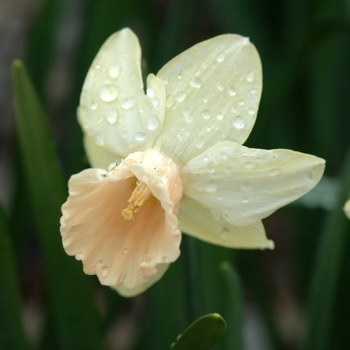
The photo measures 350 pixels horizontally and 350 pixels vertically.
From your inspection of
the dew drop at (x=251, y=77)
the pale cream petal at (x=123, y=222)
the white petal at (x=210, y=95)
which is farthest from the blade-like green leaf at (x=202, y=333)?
the dew drop at (x=251, y=77)

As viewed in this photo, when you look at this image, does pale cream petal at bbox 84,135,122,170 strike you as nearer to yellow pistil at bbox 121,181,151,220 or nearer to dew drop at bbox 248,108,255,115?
yellow pistil at bbox 121,181,151,220

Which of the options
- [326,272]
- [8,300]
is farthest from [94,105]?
[326,272]

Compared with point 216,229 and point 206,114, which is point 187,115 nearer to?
point 206,114

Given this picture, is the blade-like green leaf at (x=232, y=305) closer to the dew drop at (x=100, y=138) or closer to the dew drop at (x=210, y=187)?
the dew drop at (x=210, y=187)

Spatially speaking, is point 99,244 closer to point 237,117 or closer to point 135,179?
point 135,179

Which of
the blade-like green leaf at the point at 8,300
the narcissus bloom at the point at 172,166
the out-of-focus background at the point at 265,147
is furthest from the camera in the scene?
the out-of-focus background at the point at 265,147
